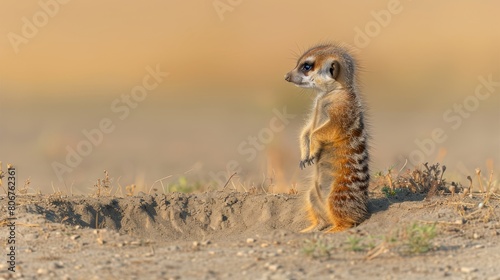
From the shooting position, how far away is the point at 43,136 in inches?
707

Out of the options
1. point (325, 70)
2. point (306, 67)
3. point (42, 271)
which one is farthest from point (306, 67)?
point (42, 271)

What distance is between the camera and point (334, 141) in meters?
8.54

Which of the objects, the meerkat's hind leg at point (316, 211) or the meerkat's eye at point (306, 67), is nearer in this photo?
the meerkat's hind leg at point (316, 211)

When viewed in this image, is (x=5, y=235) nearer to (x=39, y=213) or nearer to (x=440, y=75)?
(x=39, y=213)

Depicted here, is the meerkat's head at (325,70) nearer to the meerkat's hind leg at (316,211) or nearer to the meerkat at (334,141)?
the meerkat at (334,141)

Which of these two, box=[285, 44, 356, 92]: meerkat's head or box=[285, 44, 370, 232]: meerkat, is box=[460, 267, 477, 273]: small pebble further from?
box=[285, 44, 356, 92]: meerkat's head

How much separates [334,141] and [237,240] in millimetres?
1477

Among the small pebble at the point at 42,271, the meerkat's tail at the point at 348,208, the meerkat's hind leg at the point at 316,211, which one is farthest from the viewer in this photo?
the meerkat's hind leg at the point at 316,211

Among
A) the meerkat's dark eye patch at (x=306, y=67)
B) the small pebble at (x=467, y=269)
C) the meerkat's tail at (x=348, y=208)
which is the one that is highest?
the meerkat's dark eye patch at (x=306, y=67)

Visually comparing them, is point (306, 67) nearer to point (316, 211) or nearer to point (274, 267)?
point (316, 211)

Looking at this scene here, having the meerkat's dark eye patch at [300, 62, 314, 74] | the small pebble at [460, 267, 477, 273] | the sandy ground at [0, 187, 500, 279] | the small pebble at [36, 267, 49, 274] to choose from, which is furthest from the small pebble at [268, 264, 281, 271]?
the meerkat's dark eye patch at [300, 62, 314, 74]

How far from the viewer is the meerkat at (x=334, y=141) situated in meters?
8.45

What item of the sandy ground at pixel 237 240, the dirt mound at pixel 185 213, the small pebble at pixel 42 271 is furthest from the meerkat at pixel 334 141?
the small pebble at pixel 42 271

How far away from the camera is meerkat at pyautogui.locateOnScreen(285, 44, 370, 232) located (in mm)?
8445
